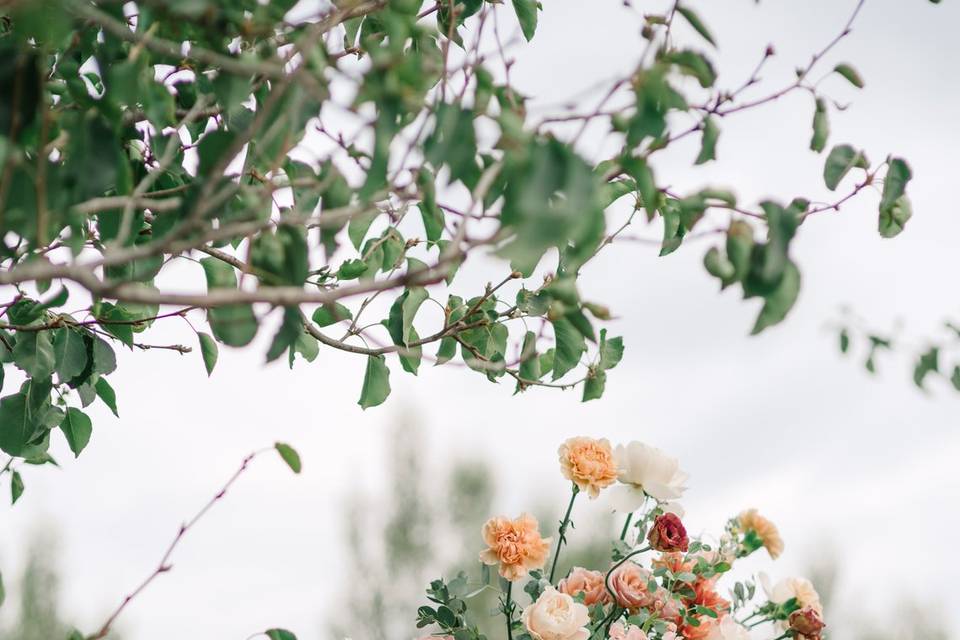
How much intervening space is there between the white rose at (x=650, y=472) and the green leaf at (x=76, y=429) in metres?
1.02

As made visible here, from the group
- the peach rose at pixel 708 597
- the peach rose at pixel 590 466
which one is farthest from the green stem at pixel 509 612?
the peach rose at pixel 708 597

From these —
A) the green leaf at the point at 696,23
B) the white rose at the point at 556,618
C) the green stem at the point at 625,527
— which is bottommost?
the white rose at the point at 556,618

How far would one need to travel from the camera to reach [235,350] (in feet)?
3.32

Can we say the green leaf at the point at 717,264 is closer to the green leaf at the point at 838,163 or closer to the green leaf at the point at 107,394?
the green leaf at the point at 838,163

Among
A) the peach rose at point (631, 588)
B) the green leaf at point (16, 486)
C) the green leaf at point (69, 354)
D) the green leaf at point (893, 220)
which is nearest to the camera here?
the green leaf at point (893, 220)

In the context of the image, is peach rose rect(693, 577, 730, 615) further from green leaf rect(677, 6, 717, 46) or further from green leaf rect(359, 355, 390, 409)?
green leaf rect(677, 6, 717, 46)

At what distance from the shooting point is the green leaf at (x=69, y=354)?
169 cm

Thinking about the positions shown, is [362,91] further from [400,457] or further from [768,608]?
[400,457]

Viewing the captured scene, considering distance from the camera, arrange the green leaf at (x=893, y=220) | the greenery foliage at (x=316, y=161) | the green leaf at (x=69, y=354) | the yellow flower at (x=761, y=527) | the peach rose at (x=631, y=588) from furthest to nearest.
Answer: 1. the yellow flower at (x=761, y=527)
2. the peach rose at (x=631, y=588)
3. the green leaf at (x=69, y=354)
4. the green leaf at (x=893, y=220)
5. the greenery foliage at (x=316, y=161)

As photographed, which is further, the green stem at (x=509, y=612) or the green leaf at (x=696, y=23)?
the green stem at (x=509, y=612)

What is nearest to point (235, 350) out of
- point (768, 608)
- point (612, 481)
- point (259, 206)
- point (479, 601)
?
point (259, 206)

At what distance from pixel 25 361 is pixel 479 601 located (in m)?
12.2

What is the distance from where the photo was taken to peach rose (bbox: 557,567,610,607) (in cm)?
186

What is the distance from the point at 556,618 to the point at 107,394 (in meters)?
0.99
